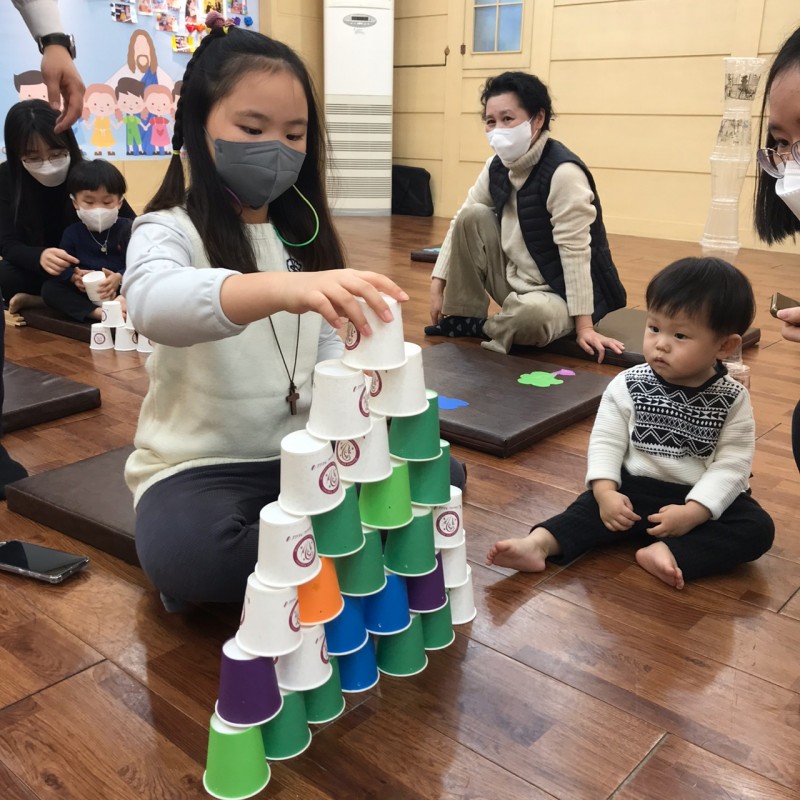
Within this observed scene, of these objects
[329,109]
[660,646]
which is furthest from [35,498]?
[329,109]

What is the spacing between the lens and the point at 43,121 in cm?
275

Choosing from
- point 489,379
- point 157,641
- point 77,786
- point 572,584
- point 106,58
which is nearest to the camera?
point 77,786

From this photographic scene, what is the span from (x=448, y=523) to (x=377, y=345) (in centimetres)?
30

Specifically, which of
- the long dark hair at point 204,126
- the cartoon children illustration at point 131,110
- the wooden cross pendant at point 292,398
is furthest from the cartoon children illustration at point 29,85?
the wooden cross pendant at point 292,398

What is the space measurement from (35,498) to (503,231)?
174 cm

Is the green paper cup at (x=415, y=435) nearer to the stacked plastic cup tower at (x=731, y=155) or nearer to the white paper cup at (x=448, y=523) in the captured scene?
the white paper cup at (x=448, y=523)

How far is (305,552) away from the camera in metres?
0.90

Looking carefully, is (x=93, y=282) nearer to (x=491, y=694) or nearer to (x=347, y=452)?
(x=347, y=452)

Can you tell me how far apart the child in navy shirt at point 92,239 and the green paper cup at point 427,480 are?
81.9 inches

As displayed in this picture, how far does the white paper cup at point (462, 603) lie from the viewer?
1.20 metres

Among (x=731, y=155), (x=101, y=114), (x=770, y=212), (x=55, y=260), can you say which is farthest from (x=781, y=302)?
(x=101, y=114)

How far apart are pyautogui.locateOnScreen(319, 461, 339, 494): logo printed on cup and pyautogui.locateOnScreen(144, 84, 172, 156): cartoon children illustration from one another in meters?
5.09

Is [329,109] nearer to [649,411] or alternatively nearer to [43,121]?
[43,121]

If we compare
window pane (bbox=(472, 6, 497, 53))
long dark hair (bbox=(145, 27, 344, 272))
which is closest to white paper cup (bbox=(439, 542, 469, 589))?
long dark hair (bbox=(145, 27, 344, 272))
